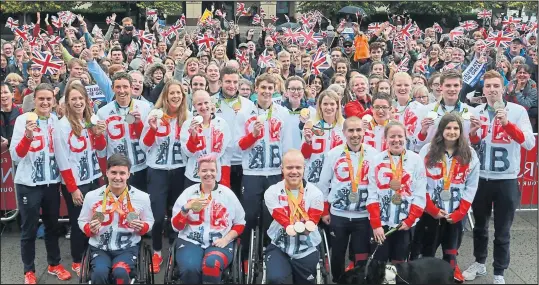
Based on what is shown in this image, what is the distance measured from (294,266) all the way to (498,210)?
84.8 inches

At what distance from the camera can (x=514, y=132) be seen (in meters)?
5.71

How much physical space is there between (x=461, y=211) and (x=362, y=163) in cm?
101

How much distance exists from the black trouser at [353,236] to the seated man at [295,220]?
37 cm

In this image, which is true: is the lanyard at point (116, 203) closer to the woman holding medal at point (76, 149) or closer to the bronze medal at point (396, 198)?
the woman holding medal at point (76, 149)

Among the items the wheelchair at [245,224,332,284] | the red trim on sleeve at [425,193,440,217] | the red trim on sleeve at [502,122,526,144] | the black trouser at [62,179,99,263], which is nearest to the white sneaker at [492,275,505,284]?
the red trim on sleeve at [425,193,440,217]

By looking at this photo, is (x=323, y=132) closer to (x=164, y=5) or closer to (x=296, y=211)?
(x=296, y=211)

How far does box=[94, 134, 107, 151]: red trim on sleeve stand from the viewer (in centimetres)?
628

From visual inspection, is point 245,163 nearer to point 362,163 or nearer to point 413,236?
point 362,163

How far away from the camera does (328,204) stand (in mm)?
5910

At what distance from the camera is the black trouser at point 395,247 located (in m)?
5.54

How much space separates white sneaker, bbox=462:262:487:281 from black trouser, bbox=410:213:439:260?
0.63 meters

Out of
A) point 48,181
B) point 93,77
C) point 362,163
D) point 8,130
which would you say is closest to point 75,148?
point 48,181

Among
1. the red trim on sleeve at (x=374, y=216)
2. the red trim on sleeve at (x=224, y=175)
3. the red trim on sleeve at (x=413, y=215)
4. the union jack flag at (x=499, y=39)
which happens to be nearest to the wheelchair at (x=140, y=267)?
the red trim on sleeve at (x=224, y=175)

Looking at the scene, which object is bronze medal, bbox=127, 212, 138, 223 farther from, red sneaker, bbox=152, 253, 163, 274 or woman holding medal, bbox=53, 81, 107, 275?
red sneaker, bbox=152, 253, 163, 274
